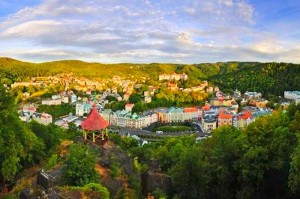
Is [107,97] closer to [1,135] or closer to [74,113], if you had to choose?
[74,113]

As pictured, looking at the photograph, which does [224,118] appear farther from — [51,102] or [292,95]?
[51,102]

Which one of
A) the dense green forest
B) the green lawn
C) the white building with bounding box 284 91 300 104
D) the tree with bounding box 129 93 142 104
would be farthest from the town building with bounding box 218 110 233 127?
the dense green forest

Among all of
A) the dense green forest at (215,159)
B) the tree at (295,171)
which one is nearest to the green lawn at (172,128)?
the dense green forest at (215,159)

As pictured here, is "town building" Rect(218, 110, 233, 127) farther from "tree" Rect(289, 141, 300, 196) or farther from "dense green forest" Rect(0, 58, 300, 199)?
"tree" Rect(289, 141, 300, 196)

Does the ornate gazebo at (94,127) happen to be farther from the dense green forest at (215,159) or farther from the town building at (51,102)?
the town building at (51,102)

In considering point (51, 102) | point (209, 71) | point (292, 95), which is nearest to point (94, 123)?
point (292, 95)

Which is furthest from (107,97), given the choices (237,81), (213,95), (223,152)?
(223,152)
